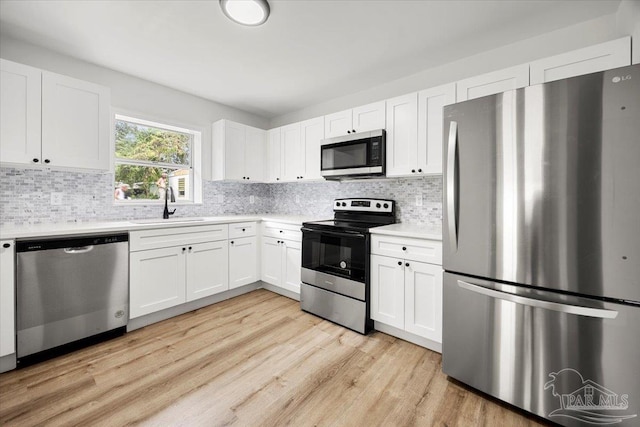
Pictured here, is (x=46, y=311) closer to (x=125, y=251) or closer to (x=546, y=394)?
(x=125, y=251)

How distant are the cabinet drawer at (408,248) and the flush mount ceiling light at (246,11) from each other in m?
1.92

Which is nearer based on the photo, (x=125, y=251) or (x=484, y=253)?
(x=484, y=253)

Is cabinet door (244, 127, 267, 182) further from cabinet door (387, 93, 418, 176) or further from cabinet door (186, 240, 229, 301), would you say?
cabinet door (387, 93, 418, 176)

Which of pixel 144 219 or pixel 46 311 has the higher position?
pixel 144 219

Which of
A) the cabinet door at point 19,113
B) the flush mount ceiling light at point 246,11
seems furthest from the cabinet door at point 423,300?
the cabinet door at point 19,113

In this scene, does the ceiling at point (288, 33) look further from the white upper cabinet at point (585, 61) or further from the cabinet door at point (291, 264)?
the cabinet door at point (291, 264)

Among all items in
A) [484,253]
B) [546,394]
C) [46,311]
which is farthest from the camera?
[46,311]

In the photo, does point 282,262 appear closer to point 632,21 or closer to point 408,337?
point 408,337

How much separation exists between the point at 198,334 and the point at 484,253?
2.38m

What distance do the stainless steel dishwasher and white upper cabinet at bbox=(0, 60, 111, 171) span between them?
2.35ft

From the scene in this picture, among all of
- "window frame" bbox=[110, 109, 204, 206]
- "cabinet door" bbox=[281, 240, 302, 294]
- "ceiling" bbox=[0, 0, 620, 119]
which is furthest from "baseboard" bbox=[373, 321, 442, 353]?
"window frame" bbox=[110, 109, 204, 206]

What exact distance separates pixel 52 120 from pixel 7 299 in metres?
1.39

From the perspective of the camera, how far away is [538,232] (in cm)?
141

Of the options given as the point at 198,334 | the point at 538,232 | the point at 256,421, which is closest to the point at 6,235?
the point at 198,334
